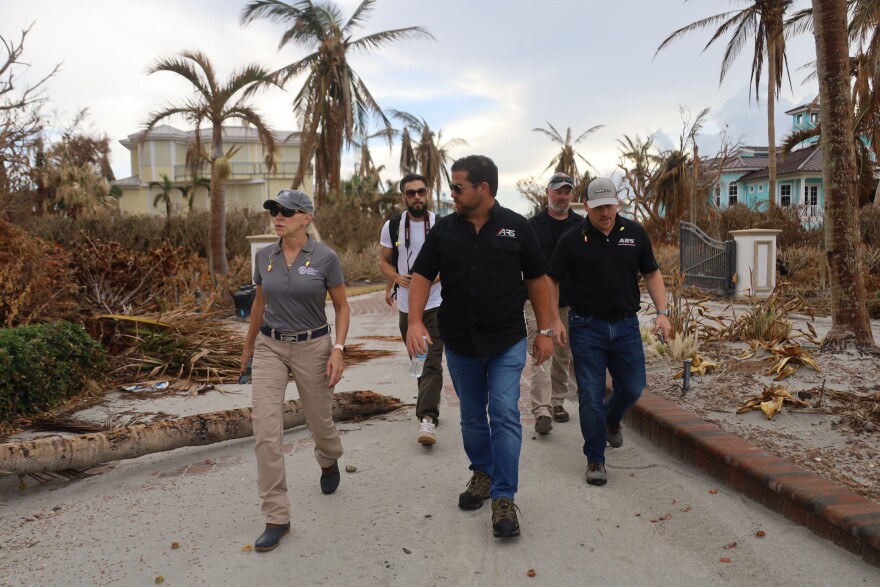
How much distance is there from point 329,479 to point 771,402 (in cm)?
310

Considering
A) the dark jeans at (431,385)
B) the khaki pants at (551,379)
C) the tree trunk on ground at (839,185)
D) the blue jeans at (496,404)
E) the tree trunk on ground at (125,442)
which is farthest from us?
the tree trunk on ground at (839,185)

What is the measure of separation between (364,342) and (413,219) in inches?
210

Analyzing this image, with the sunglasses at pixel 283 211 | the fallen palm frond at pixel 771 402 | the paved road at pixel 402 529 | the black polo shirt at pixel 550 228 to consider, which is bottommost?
the paved road at pixel 402 529

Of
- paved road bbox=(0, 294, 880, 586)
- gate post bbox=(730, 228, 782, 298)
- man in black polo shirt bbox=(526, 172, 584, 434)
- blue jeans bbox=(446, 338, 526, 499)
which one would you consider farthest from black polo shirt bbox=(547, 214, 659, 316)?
gate post bbox=(730, 228, 782, 298)

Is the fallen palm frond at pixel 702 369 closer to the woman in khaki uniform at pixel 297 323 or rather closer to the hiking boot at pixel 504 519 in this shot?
the hiking boot at pixel 504 519

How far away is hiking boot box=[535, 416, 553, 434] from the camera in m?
5.62

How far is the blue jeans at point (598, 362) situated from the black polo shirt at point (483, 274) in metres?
0.74

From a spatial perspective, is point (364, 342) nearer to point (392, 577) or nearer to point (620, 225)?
point (620, 225)

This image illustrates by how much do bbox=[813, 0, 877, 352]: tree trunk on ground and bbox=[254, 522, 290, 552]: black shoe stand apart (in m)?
4.92

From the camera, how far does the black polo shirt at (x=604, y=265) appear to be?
4531 millimetres

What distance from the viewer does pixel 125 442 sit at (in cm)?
474

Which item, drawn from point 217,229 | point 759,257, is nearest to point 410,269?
point 759,257

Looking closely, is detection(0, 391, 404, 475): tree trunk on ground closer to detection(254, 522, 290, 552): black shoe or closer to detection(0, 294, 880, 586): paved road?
detection(0, 294, 880, 586): paved road

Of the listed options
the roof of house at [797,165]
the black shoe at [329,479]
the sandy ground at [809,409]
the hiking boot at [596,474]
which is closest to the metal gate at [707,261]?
the sandy ground at [809,409]
